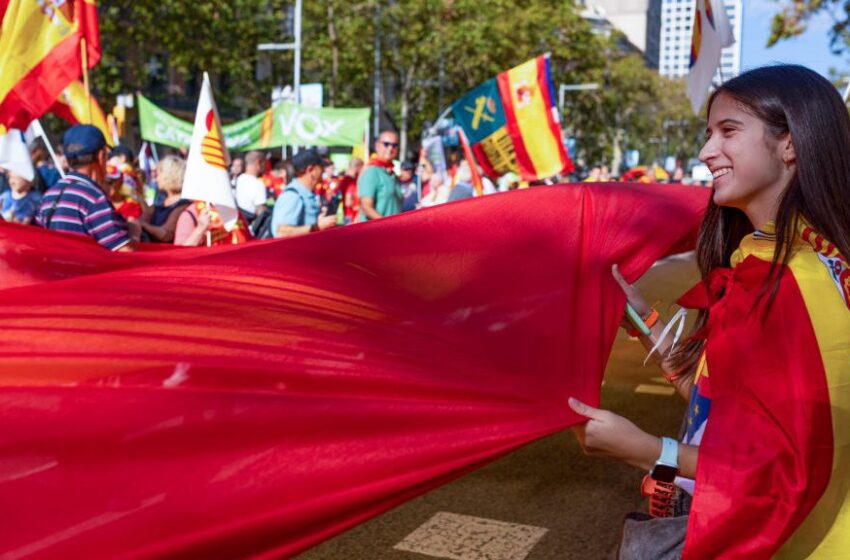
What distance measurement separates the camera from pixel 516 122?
13039 millimetres

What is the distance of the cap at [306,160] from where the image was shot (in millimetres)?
7466

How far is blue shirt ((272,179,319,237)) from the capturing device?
7.33 m

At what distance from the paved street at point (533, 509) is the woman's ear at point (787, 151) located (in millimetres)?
1019

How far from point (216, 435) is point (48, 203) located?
348 cm

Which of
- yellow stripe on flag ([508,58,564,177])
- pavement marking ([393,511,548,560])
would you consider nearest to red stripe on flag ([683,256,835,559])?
pavement marking ([393,511,548,560])

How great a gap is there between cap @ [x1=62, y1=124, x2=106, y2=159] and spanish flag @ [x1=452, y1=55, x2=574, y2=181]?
26.9 feet

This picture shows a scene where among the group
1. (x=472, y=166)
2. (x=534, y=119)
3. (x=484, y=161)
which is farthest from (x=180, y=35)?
(x=472, y=166)

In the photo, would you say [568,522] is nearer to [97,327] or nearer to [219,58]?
[97,327]

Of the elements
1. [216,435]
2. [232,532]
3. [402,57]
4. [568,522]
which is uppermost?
[402,57]

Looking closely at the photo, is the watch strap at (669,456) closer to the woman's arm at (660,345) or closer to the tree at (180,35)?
the woman's arm at (660,345)

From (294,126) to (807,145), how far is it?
1643 centimetres

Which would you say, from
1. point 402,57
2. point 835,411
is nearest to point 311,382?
point 835,411

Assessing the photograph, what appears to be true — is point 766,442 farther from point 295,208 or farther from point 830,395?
point 295,208

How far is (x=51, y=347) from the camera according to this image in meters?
1.95
